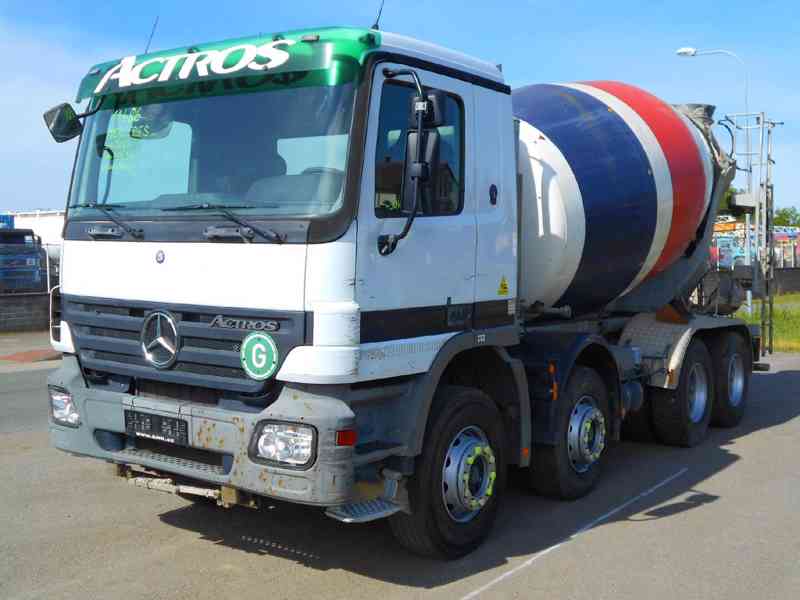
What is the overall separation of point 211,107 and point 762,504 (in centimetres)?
479

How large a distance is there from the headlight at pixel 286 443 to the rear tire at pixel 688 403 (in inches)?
193

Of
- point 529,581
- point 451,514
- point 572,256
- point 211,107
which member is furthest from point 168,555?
point 572,256

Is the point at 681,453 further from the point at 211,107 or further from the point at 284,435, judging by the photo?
the point at 211,107

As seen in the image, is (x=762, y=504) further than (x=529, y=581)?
Yes

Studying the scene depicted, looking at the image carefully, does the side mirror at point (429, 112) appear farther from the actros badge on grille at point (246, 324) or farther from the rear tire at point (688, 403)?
the rear tire at point (688, 403)

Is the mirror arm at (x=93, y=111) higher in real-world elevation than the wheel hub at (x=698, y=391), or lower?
higher

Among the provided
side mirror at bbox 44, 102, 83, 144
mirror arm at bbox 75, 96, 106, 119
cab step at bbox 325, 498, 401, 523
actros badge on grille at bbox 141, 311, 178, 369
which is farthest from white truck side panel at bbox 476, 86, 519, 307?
side mirror at bbox 44, 102, 83, 144

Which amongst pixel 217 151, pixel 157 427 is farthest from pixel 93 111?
pixel 157 427

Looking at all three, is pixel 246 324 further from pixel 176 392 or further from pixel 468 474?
pixel 468 474

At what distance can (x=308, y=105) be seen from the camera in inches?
176

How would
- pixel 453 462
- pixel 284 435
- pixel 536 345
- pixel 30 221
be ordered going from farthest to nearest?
pixel 30 221
pixel 536 345
pixel 453 462
pixel 284 435

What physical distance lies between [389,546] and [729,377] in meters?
5.21

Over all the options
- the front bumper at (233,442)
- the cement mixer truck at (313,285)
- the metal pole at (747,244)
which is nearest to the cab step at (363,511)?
the cement mixer truck at (313,285)

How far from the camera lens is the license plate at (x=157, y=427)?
4582 millimetres
